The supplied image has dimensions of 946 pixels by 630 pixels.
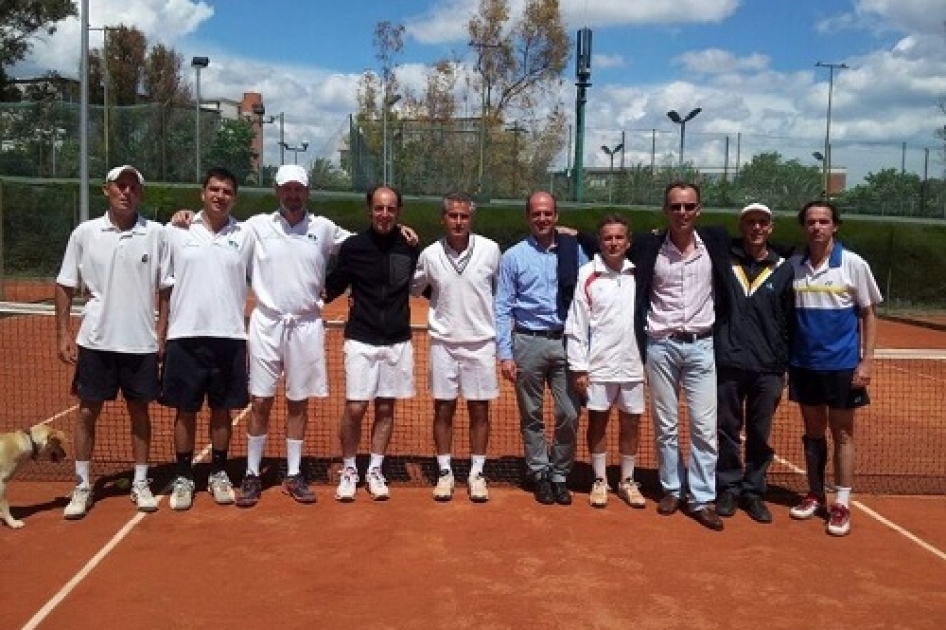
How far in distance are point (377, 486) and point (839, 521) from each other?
9.37ft

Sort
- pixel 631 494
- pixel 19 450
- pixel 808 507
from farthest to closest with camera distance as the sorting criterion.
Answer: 1. pixel 631 494
2. pixel 808 507
3. pixel 19 450

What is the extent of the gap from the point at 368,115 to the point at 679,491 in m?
29.7

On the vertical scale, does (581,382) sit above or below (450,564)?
above

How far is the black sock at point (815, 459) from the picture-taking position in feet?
18.4

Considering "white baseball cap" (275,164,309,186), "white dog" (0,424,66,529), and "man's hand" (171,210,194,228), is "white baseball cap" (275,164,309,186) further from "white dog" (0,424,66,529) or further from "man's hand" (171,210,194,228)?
"white dog" (0,424,66,529)

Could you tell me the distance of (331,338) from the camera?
559 inches

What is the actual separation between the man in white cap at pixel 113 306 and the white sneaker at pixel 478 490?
6.49 feet

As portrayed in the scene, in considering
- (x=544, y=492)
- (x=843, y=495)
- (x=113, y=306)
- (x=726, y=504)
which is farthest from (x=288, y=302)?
(x=843, y=495)

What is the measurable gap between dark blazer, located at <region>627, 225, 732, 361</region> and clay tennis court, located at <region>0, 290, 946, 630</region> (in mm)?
1245

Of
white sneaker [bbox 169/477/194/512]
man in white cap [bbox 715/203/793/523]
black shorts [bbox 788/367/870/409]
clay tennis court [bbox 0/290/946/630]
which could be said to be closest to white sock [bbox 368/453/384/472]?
clay tennis court [bbox 0/290/946/630]

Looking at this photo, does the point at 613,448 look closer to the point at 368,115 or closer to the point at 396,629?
the point at 396,629

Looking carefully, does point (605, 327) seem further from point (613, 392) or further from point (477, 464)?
point (477, 464)

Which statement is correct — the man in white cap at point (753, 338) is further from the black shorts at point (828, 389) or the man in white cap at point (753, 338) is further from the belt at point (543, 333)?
the belt at point (543, 333)

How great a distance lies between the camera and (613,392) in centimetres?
543
